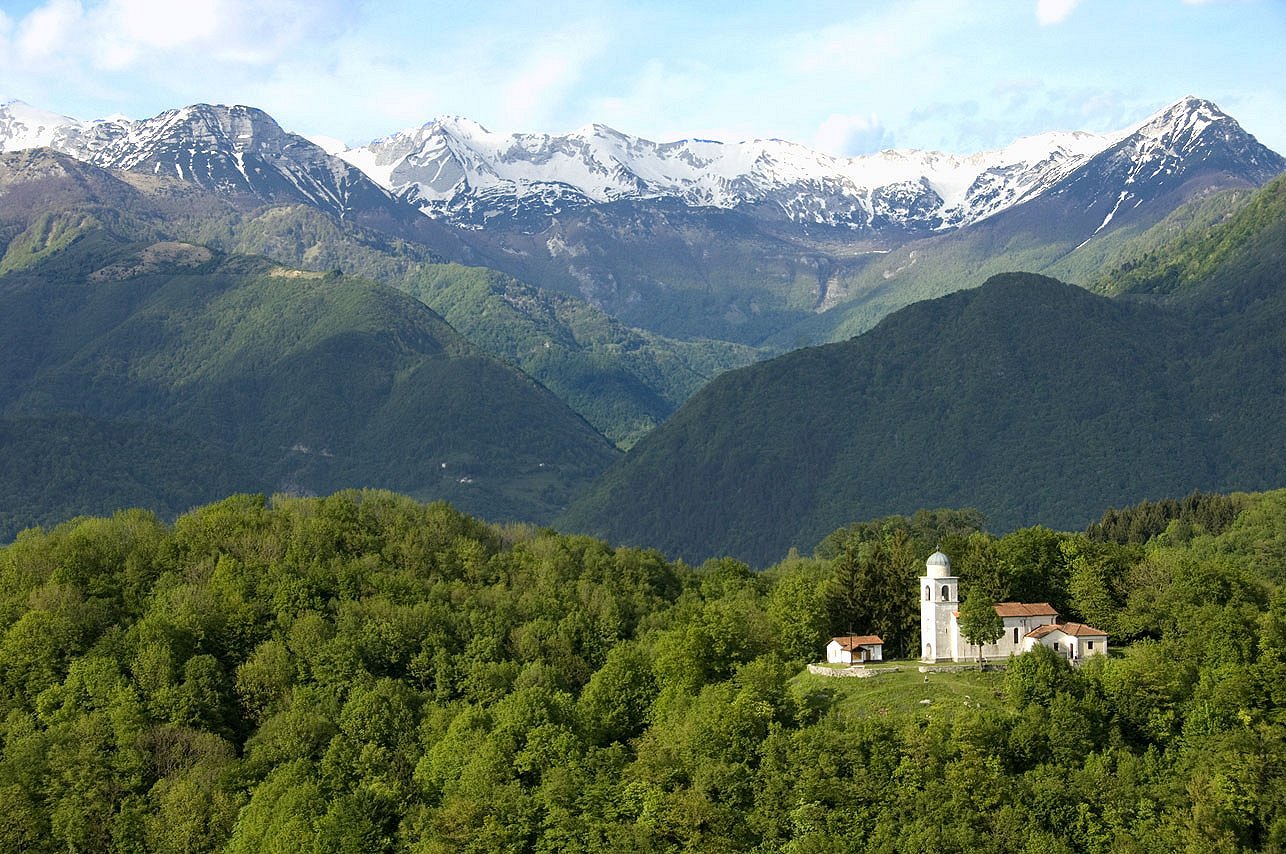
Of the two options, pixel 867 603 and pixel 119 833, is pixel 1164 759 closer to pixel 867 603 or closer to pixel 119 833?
pixel 867 603

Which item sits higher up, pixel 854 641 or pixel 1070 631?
pixel 1070 631

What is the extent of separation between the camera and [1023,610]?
458 ft

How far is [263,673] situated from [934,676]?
55.9 metres

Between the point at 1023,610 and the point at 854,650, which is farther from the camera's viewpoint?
the point at 1023,610

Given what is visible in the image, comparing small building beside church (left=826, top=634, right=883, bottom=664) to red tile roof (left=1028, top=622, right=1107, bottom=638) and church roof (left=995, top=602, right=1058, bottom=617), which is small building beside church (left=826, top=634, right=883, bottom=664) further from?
red tile roof (left=1028, top=622, right=1107, bottom=638)

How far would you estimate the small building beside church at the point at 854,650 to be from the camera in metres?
138

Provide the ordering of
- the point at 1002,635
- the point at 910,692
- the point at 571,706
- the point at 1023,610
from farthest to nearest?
the point at 571,706, the point at 1023,610, the point at 1002,635, the point at 910,692

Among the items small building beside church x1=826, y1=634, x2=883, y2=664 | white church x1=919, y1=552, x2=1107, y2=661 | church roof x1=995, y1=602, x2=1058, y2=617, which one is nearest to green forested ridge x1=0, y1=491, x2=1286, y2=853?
small building beside church x1=826, y1=634, x2=883, y2=664

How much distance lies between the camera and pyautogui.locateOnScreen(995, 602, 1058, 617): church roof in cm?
13888

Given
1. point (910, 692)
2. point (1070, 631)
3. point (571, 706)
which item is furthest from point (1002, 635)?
point (571, 706)

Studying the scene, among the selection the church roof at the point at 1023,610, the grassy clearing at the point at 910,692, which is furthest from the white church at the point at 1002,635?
the grassy clearing at the point at 910,692

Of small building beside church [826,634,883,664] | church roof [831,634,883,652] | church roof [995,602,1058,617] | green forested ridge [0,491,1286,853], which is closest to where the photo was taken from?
green forested ridge [0,491,1286,853]

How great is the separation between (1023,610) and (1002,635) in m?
3.72

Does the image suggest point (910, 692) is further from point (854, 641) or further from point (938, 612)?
point (854, 641)
